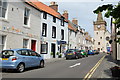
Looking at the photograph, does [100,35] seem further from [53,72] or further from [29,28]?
[53,72]

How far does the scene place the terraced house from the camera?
14586mm

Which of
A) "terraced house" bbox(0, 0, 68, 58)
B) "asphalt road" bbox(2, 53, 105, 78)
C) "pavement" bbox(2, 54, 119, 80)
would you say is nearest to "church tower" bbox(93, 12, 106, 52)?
"terraced house" bbox(0, 0, 68, 58)

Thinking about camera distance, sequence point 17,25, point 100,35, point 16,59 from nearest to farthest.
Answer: point 16,59 → point 17,25 → point 100,35

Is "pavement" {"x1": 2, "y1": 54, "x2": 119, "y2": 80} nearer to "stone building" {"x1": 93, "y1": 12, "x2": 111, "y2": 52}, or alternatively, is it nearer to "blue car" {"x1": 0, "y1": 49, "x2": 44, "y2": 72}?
"blue car" {"x1": 0, "y1": 49, "x2": 44, "y2": 72}

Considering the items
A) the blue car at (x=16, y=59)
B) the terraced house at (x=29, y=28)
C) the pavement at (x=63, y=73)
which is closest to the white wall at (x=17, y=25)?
the terraced house at (x=29, y=28)

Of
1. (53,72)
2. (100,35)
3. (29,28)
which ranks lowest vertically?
(53,72)

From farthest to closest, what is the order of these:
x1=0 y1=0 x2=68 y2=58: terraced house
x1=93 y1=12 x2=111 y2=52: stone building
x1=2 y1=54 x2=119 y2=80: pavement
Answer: x1=93 y1=12 x2=111 y2=52: stone building < x1=0 y1=0 x2=68 y2=58: terraced house < x1=2 y1=54 x2=119 y2=80: pavement

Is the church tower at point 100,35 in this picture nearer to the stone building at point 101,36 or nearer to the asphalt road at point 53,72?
the stone building at point 101,36

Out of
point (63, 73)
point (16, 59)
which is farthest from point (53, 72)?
point (16, 59)

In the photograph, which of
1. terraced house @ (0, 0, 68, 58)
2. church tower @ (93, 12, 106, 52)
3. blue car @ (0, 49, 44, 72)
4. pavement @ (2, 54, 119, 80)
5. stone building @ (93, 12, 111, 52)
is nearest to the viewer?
pavement @ (2, 54, 119, 80)

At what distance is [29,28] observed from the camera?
1855 centimetres

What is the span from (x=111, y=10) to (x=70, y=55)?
18.9 metres

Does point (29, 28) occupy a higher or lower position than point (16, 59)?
higher

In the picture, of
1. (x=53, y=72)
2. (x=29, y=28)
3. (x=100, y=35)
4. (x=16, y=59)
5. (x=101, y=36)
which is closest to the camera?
(x=16, y=59)
